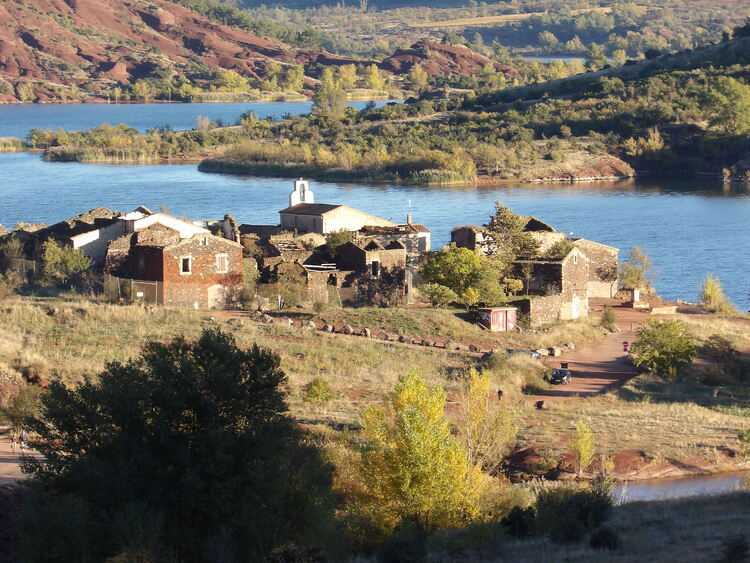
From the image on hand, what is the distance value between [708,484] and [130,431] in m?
11.7

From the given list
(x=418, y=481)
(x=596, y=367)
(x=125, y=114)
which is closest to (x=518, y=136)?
(x=596, y=367)

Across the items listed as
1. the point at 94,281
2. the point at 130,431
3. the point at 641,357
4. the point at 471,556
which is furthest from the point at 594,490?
the point at 94,281

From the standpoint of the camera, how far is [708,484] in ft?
76.4

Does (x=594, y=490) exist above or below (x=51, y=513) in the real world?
below

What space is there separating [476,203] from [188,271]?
1856 inches

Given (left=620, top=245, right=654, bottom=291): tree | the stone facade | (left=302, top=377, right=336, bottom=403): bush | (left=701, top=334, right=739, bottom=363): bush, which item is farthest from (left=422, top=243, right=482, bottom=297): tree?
(left=302, top=377, right=336, bottom=403): bush

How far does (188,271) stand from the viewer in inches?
1361

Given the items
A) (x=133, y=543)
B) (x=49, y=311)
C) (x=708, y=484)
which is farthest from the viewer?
(x=49, y=311)

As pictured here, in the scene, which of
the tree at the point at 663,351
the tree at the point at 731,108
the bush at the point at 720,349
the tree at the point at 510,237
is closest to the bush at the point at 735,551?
the tree at the point at 663,351

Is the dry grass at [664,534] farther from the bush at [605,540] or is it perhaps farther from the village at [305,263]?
the village at [305,263]

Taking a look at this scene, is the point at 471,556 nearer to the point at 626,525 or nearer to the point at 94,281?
the point at 626,525

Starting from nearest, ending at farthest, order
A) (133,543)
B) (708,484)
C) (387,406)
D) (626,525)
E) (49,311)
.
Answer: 1. (133,543)
2. (626,525)
3. (387,406)
4. (708,484)
5. (49,311)

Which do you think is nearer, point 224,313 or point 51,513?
point 51,513

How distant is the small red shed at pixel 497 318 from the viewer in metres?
35.2
